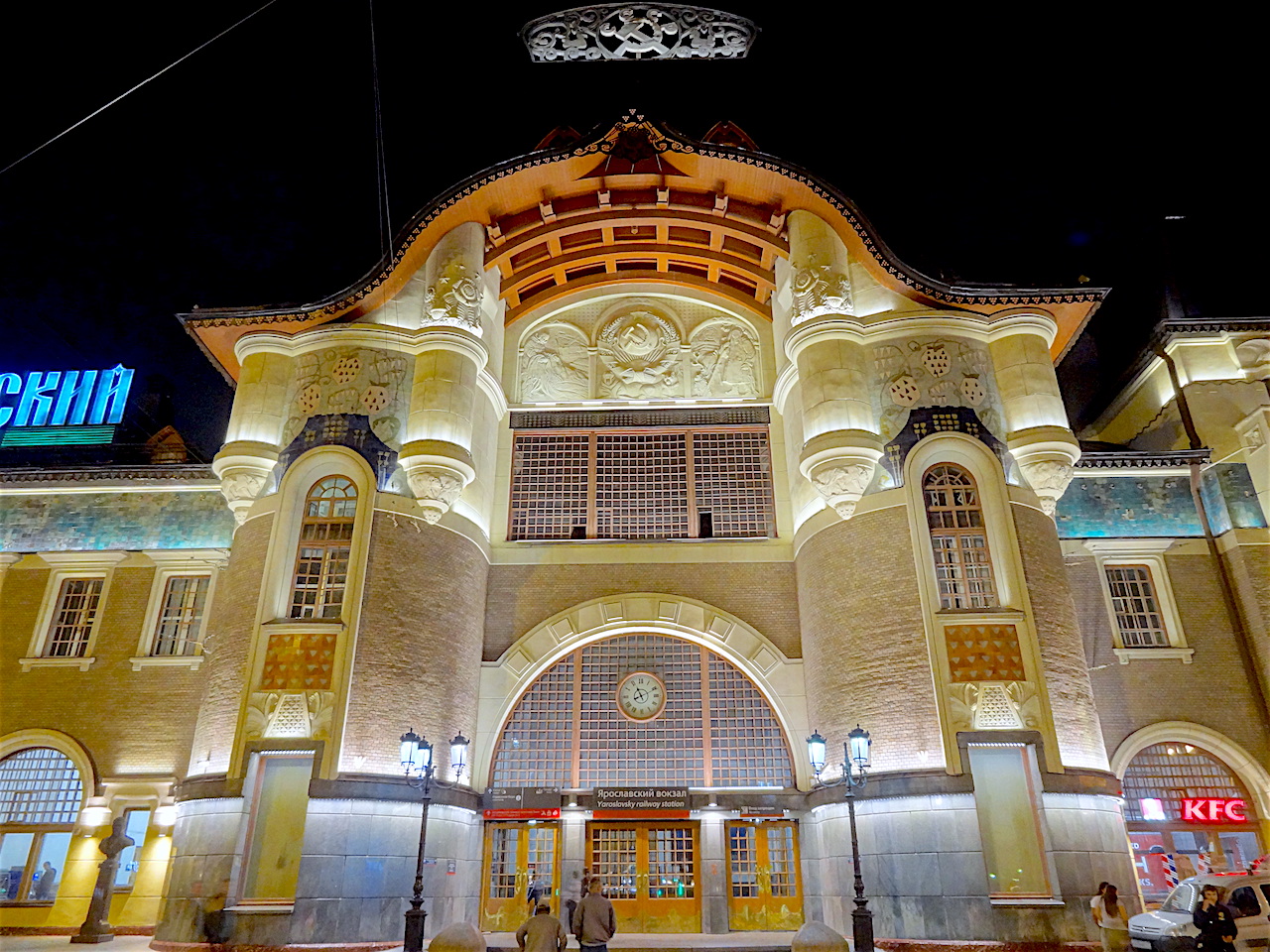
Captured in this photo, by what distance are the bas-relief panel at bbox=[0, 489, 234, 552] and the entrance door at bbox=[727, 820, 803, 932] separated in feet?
51.0

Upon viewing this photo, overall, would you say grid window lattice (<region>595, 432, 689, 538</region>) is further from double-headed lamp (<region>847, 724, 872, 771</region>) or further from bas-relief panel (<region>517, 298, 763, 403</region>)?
double-headed lamp (<region>847, 724, 872, 771</region>)

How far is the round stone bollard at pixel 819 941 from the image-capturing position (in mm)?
11961

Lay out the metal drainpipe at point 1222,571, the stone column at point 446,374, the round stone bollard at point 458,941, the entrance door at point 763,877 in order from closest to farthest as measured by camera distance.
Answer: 1. the round stone bollard at point 458,941
2. the entrance door at point 763,877
3. the metal drainpipe at point 1222,571
4. the stone column at point 446,374

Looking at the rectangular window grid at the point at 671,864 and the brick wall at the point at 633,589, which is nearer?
the rectangular window grid at the point at 671,864

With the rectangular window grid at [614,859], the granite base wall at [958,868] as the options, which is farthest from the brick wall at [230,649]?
the granite base wall at [958,868]

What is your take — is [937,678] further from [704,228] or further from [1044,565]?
[704,228]

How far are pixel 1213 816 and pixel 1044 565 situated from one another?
7.01 m

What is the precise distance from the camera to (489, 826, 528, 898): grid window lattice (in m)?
19.9

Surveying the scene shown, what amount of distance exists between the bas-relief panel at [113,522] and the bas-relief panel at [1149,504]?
2280 centimetres

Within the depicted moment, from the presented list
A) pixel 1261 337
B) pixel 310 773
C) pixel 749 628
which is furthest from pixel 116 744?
pixel 1261 337

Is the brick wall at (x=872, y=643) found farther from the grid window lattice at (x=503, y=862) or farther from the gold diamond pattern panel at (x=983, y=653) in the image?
the grid window lattice at (x=503, y=862)

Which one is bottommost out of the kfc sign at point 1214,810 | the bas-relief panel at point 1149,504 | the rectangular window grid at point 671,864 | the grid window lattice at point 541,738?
the rectangular window grid at point 671,864

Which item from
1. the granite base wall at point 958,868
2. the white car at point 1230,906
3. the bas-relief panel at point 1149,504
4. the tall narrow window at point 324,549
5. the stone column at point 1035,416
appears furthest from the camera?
the bas-relief panel at point 1149,504

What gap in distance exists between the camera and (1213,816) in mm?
19234
